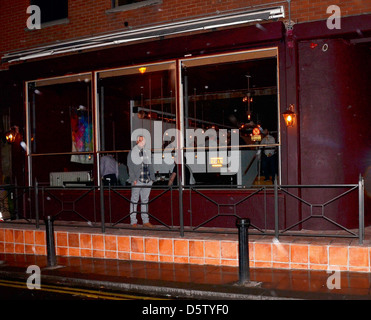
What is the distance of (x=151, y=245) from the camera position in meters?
7.90

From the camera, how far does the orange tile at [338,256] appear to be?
6625 mm

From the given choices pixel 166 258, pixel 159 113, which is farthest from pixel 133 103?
pixel 166 258

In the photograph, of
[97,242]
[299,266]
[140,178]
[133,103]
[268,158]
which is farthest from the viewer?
[133,103]

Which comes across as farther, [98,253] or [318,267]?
[98,253]

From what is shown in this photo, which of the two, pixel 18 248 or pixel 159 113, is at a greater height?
pixel 159 113

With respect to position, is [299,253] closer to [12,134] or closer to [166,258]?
[166,258]

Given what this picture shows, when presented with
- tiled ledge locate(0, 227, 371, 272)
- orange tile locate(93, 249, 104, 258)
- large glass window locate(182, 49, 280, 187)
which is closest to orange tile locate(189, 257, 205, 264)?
tiled ledge locate(0, 227, 371, 272)

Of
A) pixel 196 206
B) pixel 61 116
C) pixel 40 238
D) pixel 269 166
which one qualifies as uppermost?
pixel 61 116

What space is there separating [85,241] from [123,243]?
2.71 ft

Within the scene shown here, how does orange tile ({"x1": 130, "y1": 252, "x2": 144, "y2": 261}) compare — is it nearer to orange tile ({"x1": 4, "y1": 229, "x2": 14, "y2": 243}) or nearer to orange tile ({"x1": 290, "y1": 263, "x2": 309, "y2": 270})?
orange tile ({"x1": 290, "y1": 263, "x2": 309, "y2": 270})

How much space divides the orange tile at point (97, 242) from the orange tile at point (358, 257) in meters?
4.31

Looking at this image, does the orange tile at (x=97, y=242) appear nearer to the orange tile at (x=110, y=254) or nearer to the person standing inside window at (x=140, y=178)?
the orange tile at (x=110, y=254)

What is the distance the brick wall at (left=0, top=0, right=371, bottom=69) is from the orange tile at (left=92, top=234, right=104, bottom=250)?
488 centimetres

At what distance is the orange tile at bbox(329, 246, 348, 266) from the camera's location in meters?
6.62
